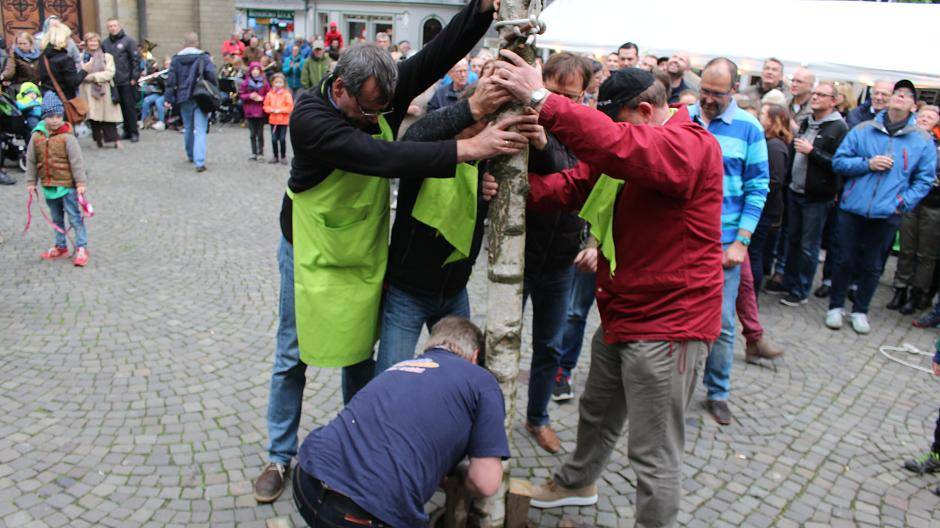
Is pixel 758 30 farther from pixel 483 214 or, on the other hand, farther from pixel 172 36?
pixel 172 36

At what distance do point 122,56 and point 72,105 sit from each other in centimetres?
218

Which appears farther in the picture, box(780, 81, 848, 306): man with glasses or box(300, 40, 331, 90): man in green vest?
box(300, 40, 331, 90): man in green vest

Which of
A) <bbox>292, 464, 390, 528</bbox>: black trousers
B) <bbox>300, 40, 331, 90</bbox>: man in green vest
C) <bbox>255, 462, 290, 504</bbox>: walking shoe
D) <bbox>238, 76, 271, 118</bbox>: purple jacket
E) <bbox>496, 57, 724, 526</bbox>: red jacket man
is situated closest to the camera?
<bbox>292, 464, 390, 528</bbox>: black trousers

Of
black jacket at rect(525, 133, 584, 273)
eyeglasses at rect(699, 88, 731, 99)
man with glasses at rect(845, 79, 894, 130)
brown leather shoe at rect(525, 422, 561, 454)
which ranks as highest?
eyeglasses at rect(699, 88, 731, 99)

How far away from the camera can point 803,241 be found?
749cm

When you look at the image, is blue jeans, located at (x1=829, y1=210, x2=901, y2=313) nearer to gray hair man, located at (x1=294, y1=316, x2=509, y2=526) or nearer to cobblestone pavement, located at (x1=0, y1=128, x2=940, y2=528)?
cobblestone pavement, located at (x1=0, y1=128, x2=940, y2=528)

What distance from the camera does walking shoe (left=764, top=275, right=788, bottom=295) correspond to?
7.98m

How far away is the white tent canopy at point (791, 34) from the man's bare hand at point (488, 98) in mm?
8055

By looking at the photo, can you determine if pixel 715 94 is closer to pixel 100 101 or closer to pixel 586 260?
pixel 586 260

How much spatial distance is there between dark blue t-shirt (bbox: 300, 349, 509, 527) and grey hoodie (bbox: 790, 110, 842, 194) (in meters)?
5.92

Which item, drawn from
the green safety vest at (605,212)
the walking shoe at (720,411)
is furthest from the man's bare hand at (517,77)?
the walking shoe at (720,411)

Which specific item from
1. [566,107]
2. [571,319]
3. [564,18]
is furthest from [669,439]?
[564,18]

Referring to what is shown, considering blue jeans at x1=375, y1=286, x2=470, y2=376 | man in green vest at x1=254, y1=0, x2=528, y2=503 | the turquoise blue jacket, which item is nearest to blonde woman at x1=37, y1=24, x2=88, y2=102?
man in green vest at x1=254, y1=0, x2=528, y2=503

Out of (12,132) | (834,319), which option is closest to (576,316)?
(834,319)
